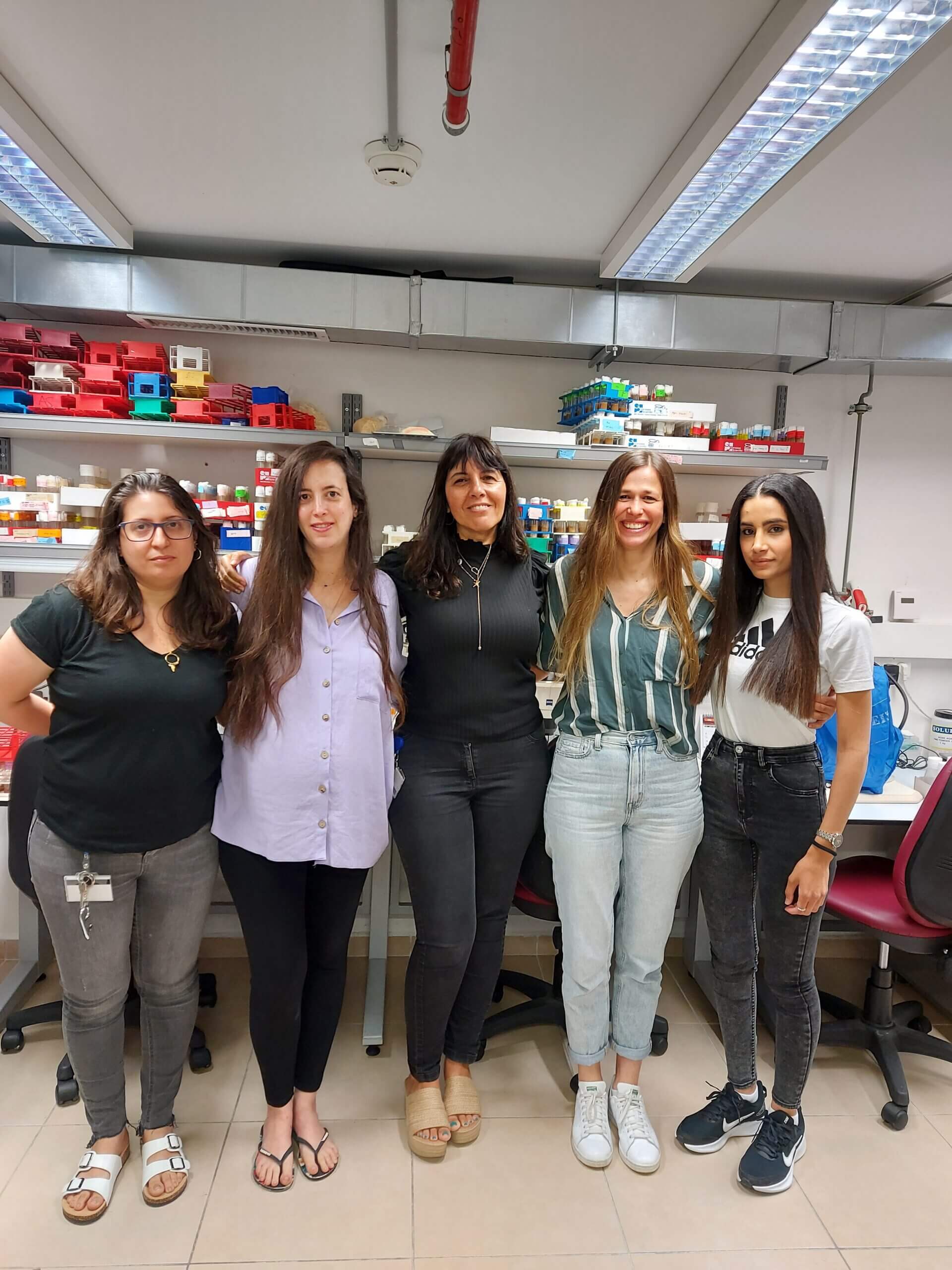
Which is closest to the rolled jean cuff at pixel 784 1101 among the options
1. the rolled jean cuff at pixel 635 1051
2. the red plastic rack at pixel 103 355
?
the rolled jean cuff at pixel 635 1051

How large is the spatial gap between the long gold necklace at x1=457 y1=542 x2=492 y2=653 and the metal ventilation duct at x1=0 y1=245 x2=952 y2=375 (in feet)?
4.67

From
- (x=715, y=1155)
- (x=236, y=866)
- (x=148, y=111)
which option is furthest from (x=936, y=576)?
(x=148, y=111)

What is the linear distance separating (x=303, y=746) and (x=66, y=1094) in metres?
1.24

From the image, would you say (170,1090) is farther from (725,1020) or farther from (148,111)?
(148,111)

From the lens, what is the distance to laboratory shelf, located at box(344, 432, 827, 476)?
2.69 m

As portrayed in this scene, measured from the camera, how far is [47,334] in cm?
267

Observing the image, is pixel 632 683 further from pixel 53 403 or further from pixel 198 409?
pixel 53 403

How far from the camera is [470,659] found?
5.36ft

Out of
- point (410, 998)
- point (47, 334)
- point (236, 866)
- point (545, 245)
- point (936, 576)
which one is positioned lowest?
point (410, 998)

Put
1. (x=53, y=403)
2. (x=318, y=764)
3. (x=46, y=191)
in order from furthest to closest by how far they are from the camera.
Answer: (x=53, y=403) → (x=46, y=191) → (x=318, y=764)

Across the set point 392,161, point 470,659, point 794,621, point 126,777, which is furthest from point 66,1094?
point 392,161

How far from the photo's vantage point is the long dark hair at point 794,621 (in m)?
1.53

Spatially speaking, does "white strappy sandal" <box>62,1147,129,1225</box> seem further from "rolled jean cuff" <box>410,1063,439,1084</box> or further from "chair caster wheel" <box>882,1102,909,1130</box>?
"chair caster wheel" <box>882,1102,909,1130</box>

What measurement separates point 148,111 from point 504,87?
944mm
